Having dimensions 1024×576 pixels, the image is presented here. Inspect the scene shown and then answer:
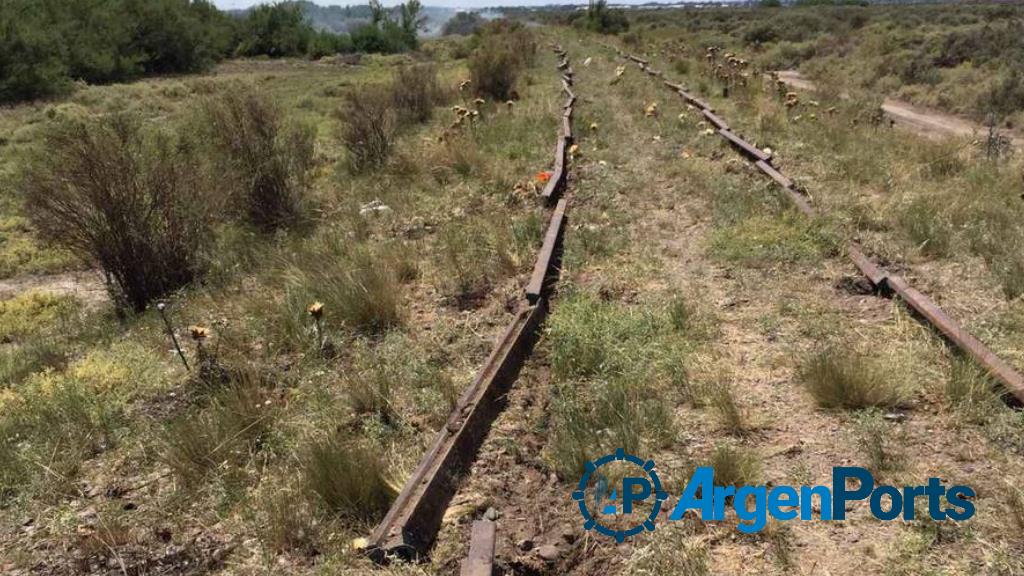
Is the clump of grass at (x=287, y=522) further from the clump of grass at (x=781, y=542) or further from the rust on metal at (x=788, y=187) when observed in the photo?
the rust on metal at (x=788, y=187)

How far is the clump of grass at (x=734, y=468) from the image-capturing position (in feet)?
10.2

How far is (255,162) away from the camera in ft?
27.8

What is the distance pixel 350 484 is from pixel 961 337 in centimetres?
355

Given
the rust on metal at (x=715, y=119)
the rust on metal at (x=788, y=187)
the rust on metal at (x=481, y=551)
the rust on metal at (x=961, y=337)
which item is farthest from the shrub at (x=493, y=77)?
the rust on metal at (x=481, y=551)

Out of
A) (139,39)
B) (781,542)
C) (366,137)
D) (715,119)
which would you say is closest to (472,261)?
(781,542)

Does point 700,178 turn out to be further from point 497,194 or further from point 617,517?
point 617,517

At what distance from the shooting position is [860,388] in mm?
3584

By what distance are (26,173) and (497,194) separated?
4.92 m

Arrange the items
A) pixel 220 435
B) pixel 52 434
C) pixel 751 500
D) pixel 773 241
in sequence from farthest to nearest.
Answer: pixel 773 241
pixel 52 434
pixel 220 435
pixel 751 500

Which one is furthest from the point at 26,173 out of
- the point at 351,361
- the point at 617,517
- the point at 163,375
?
the point at 617,517

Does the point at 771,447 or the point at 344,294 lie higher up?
the point at 344,294

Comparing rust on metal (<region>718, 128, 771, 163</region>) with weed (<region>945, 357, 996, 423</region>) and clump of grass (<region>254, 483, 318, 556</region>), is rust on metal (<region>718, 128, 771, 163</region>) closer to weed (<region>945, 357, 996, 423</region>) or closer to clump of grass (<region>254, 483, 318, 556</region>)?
weed (<region>945, 357, 996, 423</region>)

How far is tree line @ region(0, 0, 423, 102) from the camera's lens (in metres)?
27.4

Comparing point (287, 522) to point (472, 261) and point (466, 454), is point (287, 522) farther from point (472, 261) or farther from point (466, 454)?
point (472, 261)
